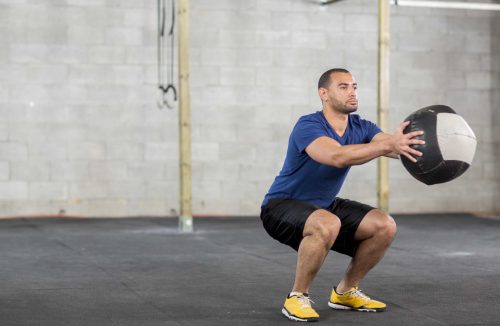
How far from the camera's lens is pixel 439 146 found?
348 cm

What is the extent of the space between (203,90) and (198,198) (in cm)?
115

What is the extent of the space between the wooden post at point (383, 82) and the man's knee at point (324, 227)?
441 cm

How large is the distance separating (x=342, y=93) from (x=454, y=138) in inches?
20.9

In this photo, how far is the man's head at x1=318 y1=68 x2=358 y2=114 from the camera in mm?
3799

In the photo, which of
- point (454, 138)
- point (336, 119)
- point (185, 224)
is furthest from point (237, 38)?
point (454, 138)

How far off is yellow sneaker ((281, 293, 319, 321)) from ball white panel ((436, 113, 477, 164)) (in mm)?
842

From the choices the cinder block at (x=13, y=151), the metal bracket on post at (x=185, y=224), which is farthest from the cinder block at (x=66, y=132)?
the metal bracket on post at (x=185, y=224)

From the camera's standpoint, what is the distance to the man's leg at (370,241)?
3.84 metres

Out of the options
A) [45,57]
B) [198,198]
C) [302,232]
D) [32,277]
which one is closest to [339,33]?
[198,198]

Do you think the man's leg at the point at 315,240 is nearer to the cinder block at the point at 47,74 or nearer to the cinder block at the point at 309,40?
the cinder block at the point at 47,74

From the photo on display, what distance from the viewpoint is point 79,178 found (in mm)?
9227

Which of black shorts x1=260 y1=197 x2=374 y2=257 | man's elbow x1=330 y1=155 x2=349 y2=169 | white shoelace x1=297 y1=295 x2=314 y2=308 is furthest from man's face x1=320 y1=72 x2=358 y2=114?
white shoelace x1=297 y1=295 x2=314 y2=308

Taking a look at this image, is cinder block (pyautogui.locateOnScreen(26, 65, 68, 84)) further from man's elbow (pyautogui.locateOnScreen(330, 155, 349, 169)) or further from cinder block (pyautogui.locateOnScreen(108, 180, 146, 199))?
man's elbow (pyautogui.locateOnScreen(330, 155, 349, 169))

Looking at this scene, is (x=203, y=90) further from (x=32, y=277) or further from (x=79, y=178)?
(x=32, y=277)
